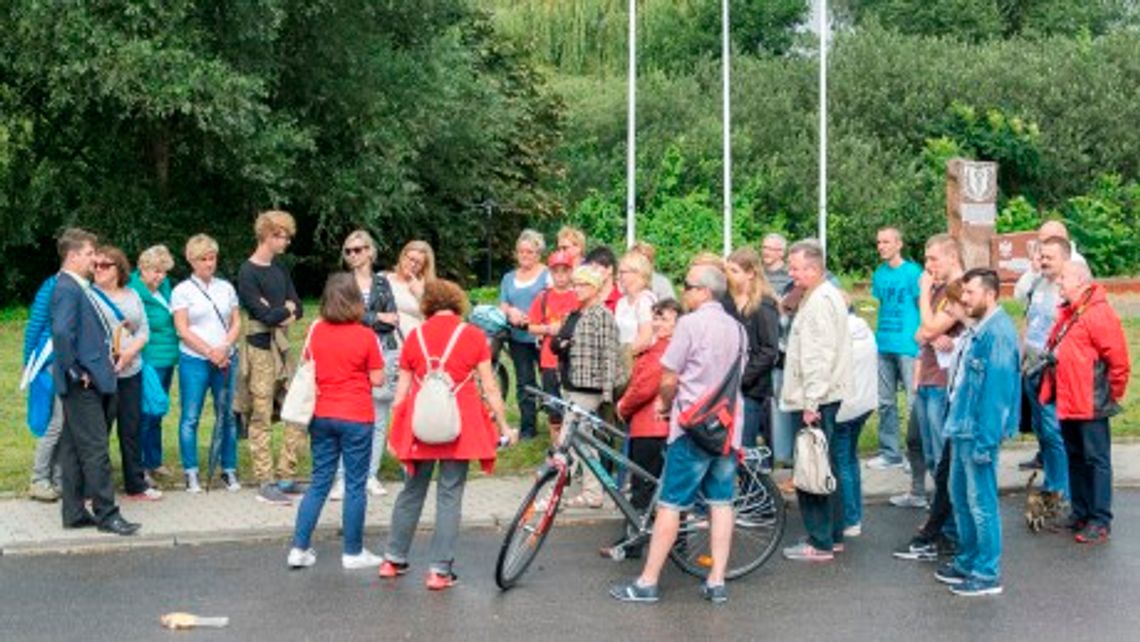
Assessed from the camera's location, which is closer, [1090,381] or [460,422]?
[460,422]

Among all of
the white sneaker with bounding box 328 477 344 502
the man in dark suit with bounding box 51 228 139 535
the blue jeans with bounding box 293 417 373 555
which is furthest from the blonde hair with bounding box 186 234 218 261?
the blue jeans with bounding box 293 417 373 555

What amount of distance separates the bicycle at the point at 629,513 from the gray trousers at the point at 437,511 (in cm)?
33

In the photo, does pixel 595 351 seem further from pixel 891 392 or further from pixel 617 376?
pixel 891 392

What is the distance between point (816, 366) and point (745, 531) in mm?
1053

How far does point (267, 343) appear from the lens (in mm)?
12750

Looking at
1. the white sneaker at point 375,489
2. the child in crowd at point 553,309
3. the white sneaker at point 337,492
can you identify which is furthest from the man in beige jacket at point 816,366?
the white sneaker at point 337,492

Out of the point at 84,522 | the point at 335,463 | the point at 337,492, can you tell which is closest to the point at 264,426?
the point at 337,492

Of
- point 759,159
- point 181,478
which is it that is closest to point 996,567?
point 181,478

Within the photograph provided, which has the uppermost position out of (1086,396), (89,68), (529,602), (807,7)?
(807,7)

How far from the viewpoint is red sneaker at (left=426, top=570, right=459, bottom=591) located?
33.0ft

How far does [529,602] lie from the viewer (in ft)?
32.1

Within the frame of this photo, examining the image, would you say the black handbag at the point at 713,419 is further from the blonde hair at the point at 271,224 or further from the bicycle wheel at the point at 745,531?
the blonde hair at the point at 271,224

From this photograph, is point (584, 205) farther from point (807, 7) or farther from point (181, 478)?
point (181, 478)

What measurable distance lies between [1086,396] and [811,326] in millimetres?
1992
